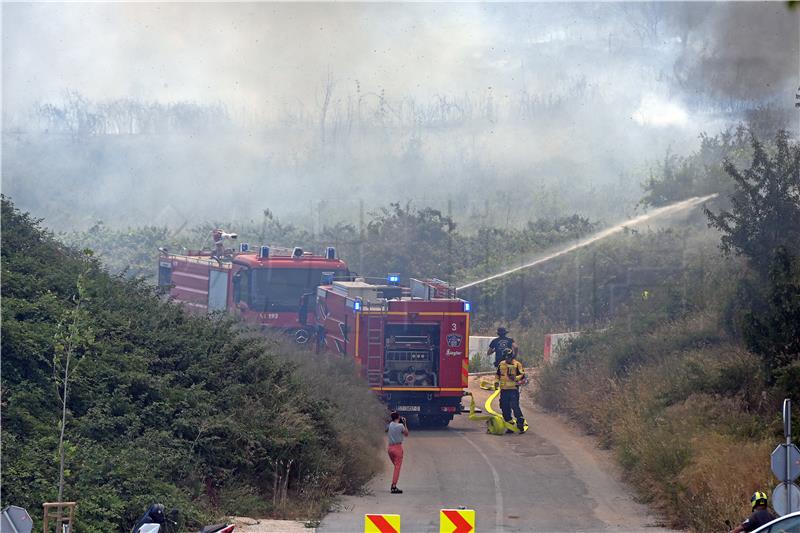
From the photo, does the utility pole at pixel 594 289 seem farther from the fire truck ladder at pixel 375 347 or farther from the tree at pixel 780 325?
the tree at pixel 780 325

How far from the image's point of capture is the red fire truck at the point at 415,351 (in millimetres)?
20281

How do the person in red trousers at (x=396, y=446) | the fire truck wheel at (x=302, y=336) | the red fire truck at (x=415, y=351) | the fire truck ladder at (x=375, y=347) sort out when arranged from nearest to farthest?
the person in red trousers at (x=396, y=446) < the fire truck ladder at (x=375, y=347) < the red fire truck at (x=415, y=351) < the fire truck wheel at (x=302, y=336)

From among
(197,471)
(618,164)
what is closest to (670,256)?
(618,164)

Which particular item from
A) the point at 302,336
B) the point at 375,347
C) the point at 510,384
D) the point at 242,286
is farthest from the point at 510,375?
the point at 242,286

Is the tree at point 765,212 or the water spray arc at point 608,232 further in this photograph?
the water spray arc at point 608,232

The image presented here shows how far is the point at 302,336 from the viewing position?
2536 cm

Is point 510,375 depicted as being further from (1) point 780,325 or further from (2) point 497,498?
(1) point 780,325

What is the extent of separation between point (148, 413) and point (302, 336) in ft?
41.3

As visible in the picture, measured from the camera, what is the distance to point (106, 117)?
5544cm

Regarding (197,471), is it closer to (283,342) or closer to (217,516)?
(217,516)

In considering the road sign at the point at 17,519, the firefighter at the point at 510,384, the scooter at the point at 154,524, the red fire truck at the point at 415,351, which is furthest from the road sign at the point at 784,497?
the red fire truck at the point at 415,351

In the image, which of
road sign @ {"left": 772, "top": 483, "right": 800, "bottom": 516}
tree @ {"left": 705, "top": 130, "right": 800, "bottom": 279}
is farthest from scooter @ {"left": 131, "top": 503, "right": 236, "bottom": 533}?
tree @ {"left": 705, "top": 130, "right": 800, "bottom": 279}

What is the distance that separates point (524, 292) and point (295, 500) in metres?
21.3

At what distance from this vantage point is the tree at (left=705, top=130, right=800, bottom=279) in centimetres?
→ 1989
